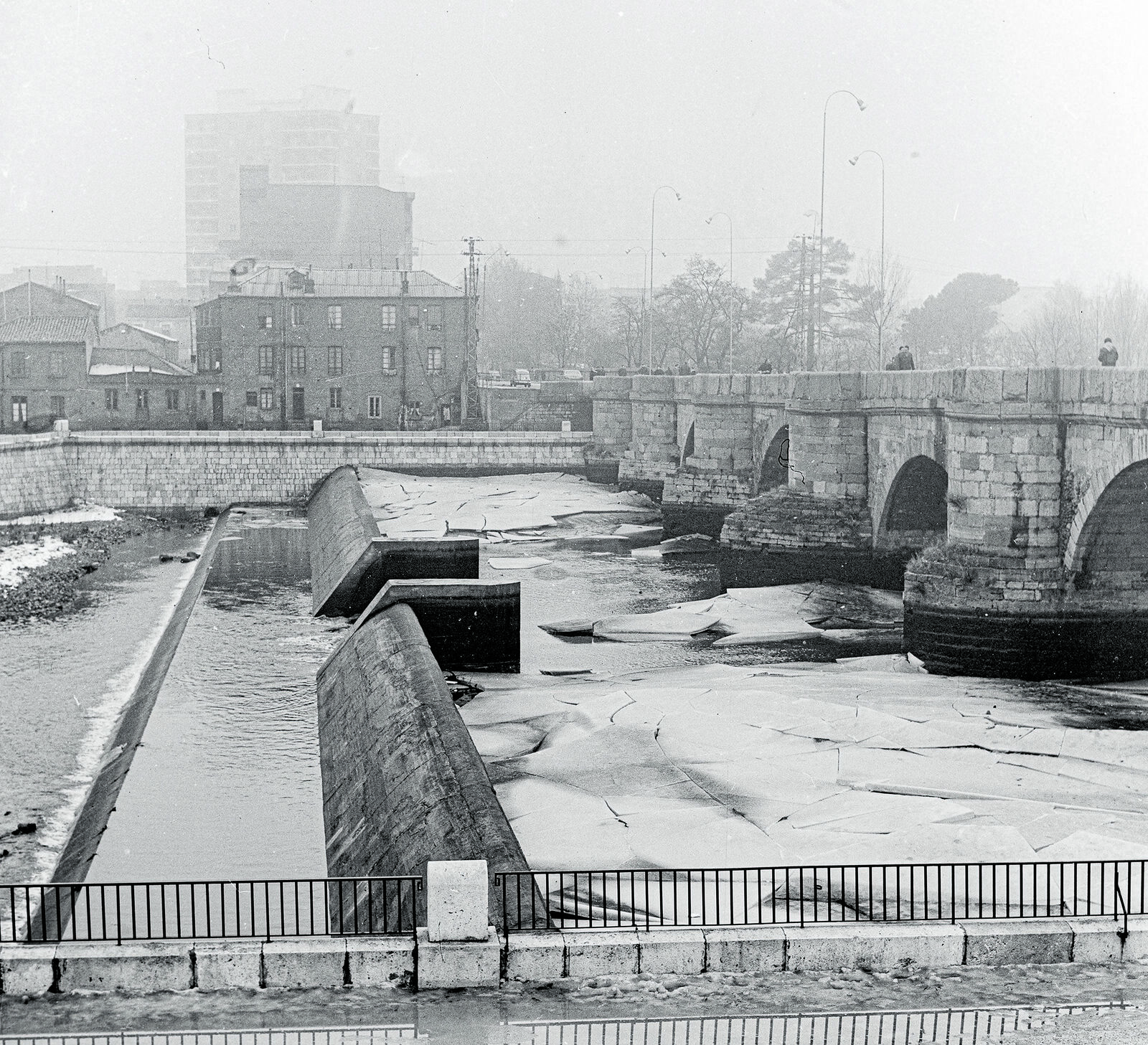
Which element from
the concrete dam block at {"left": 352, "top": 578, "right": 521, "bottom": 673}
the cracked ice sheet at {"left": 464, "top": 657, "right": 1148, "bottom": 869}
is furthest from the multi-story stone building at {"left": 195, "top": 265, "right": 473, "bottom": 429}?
the cracked ice sheet at {"left": 464, "top": 657, "right": 1148, "bottom": 869}

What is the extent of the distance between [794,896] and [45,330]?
63.1 meters

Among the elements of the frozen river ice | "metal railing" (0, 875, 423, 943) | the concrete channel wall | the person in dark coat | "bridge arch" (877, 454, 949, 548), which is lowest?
"metal railing" (0, 875, 423, 943)

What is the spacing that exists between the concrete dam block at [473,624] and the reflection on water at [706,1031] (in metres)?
16.0

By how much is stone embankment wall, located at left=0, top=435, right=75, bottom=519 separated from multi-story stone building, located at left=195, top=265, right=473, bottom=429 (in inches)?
511

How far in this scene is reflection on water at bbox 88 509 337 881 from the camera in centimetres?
1700

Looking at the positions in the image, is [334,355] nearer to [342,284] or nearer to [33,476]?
[342,284]

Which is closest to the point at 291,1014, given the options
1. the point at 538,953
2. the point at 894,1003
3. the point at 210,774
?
the point at 538,953

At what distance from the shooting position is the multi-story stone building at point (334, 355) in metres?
70.2

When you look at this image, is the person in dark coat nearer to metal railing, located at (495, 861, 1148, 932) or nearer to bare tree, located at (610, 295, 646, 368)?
metal railing, located at (495, 861, 1148, 932)

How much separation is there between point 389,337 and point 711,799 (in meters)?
56.3

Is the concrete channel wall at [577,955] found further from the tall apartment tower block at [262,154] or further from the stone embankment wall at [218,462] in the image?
the tall apartment tower block at [262,154]

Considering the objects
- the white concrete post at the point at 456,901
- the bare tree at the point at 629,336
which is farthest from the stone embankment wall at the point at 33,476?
the white concrete post at the point at 456,901

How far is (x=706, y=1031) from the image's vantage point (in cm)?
977

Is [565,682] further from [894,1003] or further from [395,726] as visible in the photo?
[894,1003]
